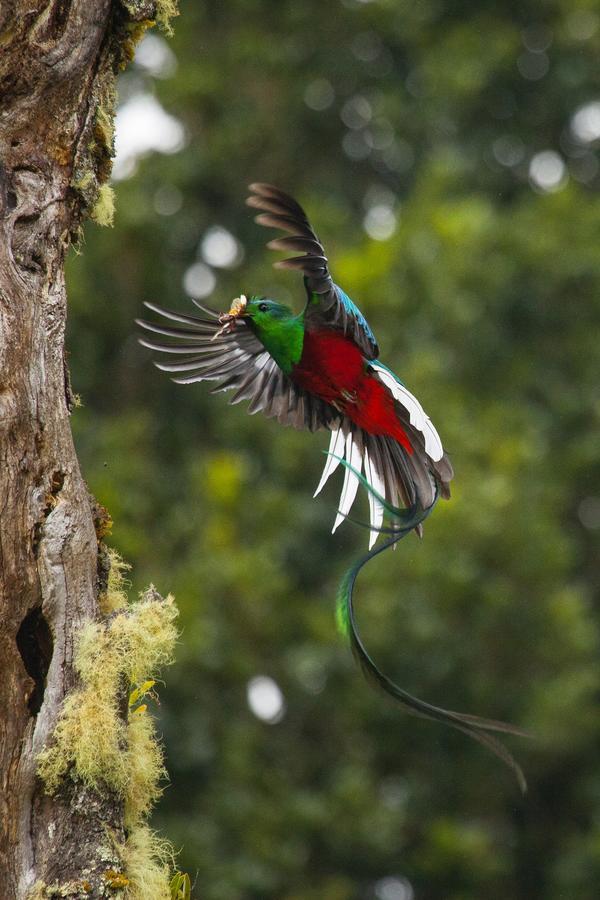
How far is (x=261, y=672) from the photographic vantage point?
27.4 ft

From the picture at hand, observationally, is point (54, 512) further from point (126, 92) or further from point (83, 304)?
point (126, 92)

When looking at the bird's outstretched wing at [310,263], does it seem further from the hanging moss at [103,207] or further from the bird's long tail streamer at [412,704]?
the bird's long tail streamer at [412,704]

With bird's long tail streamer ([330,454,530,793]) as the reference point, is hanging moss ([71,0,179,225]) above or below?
above

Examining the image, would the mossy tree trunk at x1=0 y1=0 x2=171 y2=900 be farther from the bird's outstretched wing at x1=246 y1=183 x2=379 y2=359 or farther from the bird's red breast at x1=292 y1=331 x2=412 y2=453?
the bird's red breast at x1=292 y1=331 x2=412 y2=453

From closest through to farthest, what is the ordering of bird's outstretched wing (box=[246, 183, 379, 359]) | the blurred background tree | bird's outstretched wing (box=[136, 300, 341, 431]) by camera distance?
bird's outstretched wing (box=[246, 183, 379, 359])
bird's outstretched wing (box=[136, 300, 341, 431])
the blurred background tree

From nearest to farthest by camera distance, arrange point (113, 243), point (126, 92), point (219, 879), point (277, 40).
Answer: point (219, 879)
point (113, 243)
point (126, 92)
point (277, 40)

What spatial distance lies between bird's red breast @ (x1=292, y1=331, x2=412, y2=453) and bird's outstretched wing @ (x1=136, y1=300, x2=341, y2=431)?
0.15 metres

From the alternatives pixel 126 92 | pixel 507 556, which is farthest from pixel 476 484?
pixel 126 92

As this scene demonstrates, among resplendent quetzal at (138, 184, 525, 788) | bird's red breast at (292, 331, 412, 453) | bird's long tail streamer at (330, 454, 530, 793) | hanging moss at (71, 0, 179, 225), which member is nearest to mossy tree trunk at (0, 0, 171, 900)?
hanging moss at (71, 0, 179, 225)

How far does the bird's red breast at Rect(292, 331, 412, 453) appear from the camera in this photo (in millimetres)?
3979

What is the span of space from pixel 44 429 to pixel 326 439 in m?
6.69

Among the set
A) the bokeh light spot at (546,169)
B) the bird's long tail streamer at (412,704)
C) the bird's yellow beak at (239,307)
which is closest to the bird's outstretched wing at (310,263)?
the bird's yellow beak at (239,307)

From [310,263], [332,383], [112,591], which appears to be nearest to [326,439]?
[332,383]

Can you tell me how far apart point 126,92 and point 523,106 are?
13.1 feet
